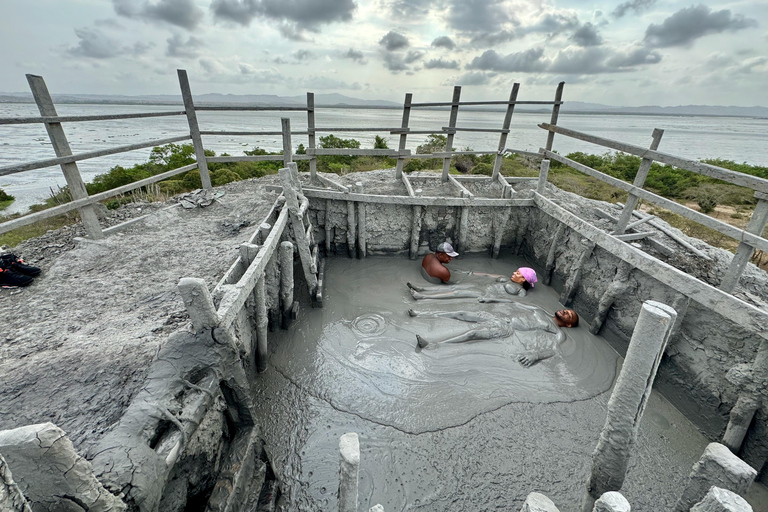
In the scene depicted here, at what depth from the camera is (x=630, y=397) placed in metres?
2.17

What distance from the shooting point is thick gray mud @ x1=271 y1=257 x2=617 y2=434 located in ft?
13.8

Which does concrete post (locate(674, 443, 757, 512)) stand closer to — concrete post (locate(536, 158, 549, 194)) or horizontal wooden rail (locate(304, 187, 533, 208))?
horizontal wooden rail (locate(304, 187, 533, 208))

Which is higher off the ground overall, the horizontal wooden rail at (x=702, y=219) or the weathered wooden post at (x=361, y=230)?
the horizontal wooden rail at (x=702, y=219)

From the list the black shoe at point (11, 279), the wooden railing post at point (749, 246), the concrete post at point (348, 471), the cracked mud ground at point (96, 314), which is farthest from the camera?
the black shoe at point (11, 279)

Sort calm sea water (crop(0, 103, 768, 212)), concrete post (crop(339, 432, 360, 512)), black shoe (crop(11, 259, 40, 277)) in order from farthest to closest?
calm sea water (crop(0, 103, 768, 212)) < black shoe (crop(11, 259, 40, 277)) < concrete post (crop(339, 432, 360, 512))

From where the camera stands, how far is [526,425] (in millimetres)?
4004

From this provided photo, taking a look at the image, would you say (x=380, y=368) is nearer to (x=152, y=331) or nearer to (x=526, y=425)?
(x=526, y=425)

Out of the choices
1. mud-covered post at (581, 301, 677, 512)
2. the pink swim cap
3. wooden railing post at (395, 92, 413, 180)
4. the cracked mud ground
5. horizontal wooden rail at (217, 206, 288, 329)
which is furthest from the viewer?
wooden railing post at (395, 92, 413, 180)

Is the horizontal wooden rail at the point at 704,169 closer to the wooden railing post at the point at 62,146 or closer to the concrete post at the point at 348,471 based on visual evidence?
the concrete post at the point at 348,471

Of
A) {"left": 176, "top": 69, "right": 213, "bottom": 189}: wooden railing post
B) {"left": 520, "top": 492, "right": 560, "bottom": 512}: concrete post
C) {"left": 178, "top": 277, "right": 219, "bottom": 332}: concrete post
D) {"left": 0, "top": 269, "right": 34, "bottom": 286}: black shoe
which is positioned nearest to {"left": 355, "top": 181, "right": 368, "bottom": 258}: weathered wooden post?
{"left": 176, "top": 69, "right": 213, "bottom": 189}: wooden railing post

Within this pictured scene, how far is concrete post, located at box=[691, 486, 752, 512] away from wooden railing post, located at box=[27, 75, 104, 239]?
5.81 m

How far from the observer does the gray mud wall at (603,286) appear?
12.2 ft

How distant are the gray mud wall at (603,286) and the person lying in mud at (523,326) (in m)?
0.65

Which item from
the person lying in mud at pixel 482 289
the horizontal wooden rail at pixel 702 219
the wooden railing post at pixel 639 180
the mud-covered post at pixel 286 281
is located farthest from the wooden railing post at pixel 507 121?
the mud-covered post at pixel 286 281
